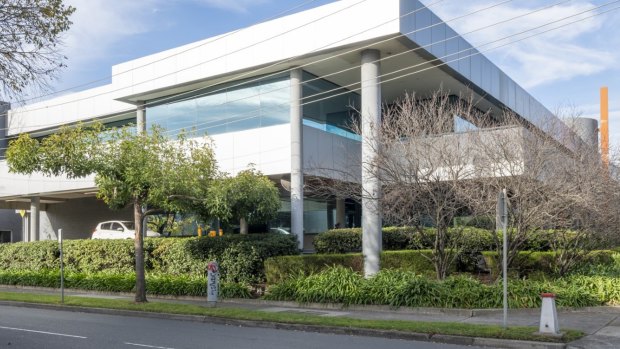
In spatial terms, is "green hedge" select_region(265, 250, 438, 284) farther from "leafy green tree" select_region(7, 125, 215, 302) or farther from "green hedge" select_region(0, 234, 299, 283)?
"leafy green tree" select_region(7, 125, 215, 302)

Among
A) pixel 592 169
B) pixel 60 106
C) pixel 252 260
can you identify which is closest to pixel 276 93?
pixel 252 260

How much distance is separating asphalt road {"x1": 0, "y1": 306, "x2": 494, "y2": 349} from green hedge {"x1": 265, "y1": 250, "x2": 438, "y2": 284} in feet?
15.0

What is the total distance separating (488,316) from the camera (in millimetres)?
15344

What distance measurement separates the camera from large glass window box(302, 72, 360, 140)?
24438mm

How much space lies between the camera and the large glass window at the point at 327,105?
80.2ft

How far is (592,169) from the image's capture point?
57.9ft

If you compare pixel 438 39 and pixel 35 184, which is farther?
pixel 35 184

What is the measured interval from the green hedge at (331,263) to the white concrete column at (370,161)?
1.46ft

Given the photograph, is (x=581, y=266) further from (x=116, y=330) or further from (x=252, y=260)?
(x=116, y=330)

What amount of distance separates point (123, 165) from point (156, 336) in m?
6.73

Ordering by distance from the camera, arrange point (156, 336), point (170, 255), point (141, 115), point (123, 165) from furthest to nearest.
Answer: point (141, 115) < point (170, 255) < point (123, 165) < point (156, 336)

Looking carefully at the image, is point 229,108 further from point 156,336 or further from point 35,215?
point 35,215

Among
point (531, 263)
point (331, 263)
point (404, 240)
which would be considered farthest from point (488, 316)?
point (404, 240)

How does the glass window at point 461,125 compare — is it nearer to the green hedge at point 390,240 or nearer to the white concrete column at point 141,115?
the green hedge at point 390,240
